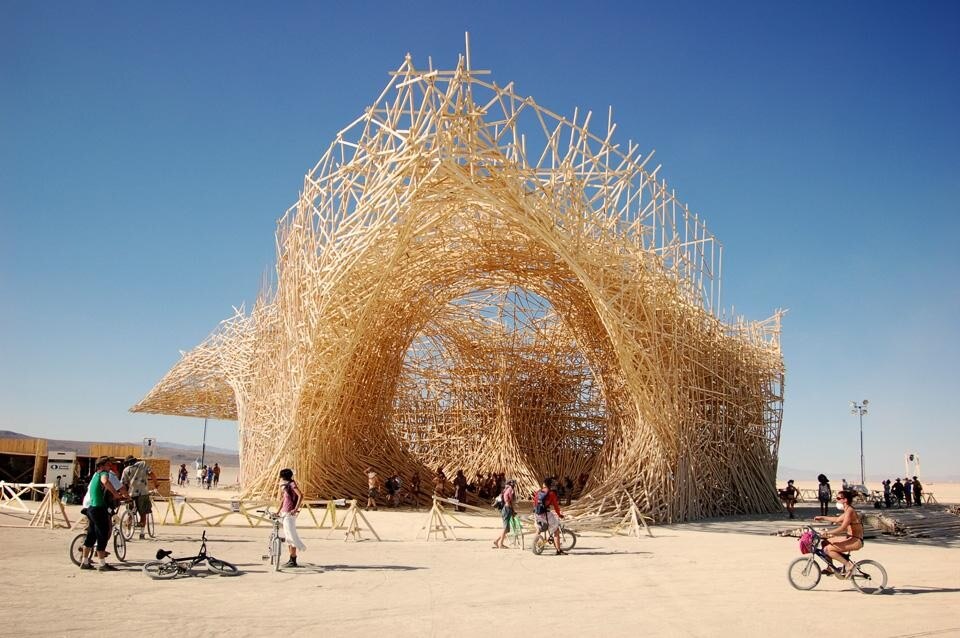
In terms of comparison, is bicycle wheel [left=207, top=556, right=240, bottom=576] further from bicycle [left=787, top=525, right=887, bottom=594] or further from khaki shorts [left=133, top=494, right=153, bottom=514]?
bicycle [left=787, top=525, right=887, bottom=594]

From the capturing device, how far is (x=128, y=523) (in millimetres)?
12344

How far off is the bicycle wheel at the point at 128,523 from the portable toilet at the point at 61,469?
31.7ft

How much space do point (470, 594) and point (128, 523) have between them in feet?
22.2

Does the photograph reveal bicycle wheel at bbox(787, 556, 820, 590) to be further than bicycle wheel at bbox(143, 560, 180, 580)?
No

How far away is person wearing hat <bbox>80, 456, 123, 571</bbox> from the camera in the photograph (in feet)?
31.0

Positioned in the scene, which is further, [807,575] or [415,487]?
[415,487]

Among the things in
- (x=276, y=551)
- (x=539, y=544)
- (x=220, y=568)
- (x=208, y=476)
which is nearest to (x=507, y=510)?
(x=539, y=544)

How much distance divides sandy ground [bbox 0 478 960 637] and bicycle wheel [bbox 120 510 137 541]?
0.46 m

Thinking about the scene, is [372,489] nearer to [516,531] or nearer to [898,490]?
[516,531]

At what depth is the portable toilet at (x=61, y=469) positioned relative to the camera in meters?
21.0

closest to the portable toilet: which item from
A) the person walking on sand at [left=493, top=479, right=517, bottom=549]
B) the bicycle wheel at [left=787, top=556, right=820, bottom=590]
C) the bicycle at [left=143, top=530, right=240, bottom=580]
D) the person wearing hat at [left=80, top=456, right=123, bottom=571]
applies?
the person wearing hat at [left=80, top=456, right=123, bottom=571]

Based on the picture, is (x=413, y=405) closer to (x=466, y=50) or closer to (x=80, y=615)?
(x=466, y=50)

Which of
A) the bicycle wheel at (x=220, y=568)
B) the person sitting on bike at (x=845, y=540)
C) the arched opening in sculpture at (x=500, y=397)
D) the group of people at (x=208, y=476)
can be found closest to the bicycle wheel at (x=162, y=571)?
the bicycle wheel at (x=220, y=568)

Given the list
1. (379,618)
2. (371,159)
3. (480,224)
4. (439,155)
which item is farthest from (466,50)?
(379,618)
